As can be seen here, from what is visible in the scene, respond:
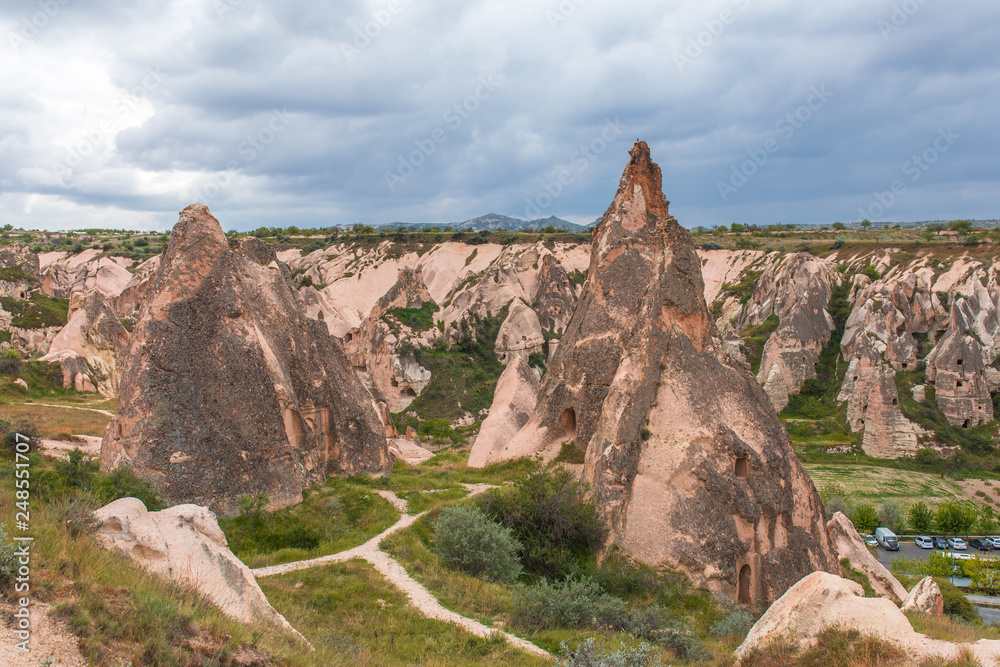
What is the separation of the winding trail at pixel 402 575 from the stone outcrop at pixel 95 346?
2206 centimetres

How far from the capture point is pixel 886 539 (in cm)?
2669

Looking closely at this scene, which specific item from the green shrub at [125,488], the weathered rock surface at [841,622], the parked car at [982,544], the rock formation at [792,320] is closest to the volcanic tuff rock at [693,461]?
the weathered rock surface at [841,622]

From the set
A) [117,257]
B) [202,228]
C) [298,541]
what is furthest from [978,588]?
[117,257]

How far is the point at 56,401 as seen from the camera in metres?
25.2

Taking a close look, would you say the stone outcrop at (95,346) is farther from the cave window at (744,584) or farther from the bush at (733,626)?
the bush at (733,626)

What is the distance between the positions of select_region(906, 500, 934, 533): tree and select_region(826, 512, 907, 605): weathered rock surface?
16.5m

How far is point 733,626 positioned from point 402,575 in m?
5.06

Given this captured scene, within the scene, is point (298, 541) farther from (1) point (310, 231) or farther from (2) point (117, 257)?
(1) point (310, 231)

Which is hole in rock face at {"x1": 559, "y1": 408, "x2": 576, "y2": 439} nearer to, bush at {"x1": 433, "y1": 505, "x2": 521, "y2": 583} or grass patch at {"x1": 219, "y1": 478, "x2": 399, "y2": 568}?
bush at {"x1": 433, "y1": 505, "x2": 521, "y2": 583}

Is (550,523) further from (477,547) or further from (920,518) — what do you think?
(920,518)

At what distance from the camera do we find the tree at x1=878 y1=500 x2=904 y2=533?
1126 inches

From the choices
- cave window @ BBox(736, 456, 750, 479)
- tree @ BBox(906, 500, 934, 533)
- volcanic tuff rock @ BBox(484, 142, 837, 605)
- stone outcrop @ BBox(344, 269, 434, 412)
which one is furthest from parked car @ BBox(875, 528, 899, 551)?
stone outcrop @ BBox(344, 269, 434, 412)

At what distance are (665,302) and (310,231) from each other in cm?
8891

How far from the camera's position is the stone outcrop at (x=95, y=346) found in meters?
28.6
